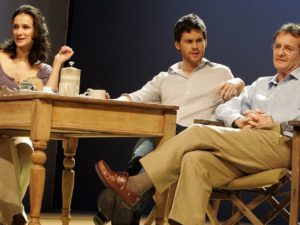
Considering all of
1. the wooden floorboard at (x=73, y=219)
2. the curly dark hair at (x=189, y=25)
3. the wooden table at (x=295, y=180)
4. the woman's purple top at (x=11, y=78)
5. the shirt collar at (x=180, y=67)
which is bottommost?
the wooden floorboard at (x=73, y=219)

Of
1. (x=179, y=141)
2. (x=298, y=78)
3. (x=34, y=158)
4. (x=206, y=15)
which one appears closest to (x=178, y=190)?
(x=179, y=141)

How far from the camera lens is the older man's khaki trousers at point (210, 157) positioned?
342 cm

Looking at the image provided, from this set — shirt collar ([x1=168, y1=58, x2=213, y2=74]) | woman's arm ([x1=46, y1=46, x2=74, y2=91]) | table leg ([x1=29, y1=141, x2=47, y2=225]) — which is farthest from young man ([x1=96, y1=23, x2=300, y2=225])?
woman's arm ([x1=46, y1=46, x2=74, y2=91])

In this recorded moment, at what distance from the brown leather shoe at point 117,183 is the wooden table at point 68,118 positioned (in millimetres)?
179

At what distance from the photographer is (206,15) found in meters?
6.02

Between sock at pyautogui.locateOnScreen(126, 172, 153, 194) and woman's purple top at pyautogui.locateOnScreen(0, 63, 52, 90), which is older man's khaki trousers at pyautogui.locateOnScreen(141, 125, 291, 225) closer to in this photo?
sock at pyautogui.locateOnScreen(126, 172, 153, 194)

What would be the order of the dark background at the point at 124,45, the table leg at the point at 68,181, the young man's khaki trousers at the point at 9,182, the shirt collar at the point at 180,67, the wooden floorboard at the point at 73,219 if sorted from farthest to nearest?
the dark background at the point at 124,45 → the wooden floorboard at the point at 73,219 → the shirt collar at the point at 180,67 → the table leg at the point at 68,181 → the young man's khaki trousers at the point at 9,182

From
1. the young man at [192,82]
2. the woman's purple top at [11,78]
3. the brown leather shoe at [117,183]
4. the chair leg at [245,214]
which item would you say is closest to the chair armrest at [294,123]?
the chair leg at [245,214]

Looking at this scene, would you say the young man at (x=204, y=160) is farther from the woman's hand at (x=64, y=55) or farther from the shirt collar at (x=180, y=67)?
the woman's hand at (x=64, y=55)

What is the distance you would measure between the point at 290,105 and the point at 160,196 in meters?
0.81

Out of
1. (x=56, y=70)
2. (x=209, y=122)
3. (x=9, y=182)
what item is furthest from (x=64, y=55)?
(x=209, y=122)

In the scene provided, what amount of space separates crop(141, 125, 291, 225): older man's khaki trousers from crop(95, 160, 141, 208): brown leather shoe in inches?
5.8

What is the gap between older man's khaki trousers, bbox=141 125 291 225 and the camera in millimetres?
3416

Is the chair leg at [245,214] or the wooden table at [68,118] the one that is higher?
Answer: the wooden table at [68,118]
